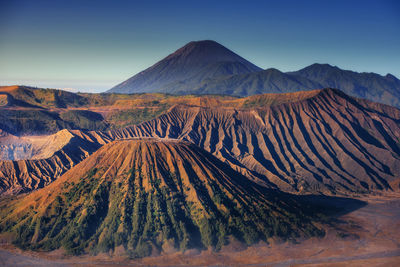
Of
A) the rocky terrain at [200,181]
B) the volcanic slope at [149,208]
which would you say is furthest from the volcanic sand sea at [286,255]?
the volcanic slope at [149,208]

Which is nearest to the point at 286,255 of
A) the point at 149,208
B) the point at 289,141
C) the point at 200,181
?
the point at 200,181

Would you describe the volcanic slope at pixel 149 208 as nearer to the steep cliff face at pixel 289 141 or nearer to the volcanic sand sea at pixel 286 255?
the volcanic sand sea at pixel 286 255

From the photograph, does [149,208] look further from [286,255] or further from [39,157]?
[39,157]

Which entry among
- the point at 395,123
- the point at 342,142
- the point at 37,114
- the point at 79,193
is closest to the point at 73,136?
the point at 37,114

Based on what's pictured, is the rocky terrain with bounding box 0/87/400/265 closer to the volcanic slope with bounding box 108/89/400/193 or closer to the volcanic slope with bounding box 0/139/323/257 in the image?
the volcanic slope with bounding box 0/139/323/257

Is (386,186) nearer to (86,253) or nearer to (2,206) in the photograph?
(86,253)

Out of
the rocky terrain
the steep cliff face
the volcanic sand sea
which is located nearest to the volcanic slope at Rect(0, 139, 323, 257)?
the rocky terrain
